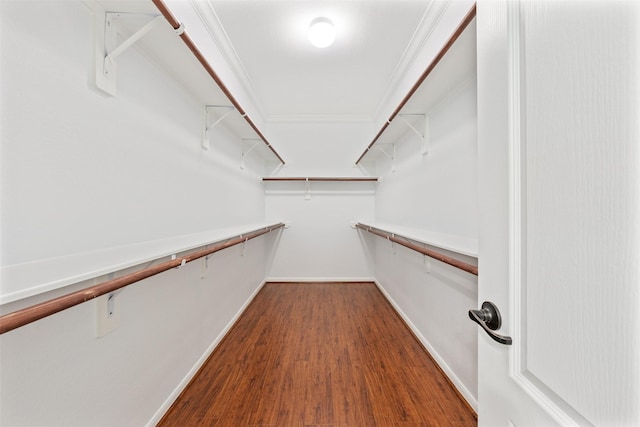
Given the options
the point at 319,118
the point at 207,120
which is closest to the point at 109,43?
the point at 207,120

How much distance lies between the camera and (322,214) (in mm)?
3543

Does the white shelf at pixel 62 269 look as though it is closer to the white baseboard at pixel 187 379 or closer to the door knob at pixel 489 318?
the white baseboard at pixel 187 379

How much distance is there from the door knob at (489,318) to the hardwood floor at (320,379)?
1.04 m

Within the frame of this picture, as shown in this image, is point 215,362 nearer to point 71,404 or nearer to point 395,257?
point 71,404

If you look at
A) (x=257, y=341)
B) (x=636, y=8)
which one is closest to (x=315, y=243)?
(x=257, y=341)

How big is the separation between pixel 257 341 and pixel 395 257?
156 centimetres

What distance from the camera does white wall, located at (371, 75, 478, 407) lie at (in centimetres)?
133

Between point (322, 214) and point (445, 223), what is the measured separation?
2.11 metres

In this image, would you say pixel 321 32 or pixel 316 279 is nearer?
pixel 321 32

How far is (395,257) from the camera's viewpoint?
2.61m

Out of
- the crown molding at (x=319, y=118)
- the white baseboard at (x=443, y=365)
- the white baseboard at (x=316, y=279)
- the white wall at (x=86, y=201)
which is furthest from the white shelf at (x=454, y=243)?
the crown molding at (x=319, y=118)

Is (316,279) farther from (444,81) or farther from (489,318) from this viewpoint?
(489,318)

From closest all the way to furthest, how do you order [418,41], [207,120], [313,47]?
[207,120] → [418,41] → [313,47]

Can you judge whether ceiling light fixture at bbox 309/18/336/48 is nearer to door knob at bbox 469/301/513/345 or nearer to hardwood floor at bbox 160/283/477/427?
door knob at bbox 469/301/513/345
